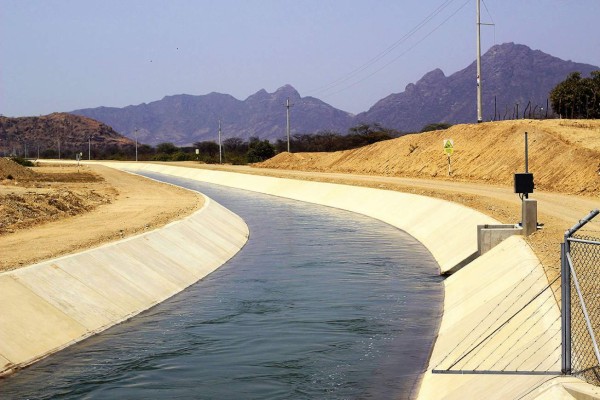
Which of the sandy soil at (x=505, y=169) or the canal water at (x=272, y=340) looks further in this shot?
the sandy soil at (x=505, y=169)

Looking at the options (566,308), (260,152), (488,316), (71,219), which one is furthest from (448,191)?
(260,152)

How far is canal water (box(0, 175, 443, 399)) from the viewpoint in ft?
48.2

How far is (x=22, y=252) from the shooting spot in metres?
26.0

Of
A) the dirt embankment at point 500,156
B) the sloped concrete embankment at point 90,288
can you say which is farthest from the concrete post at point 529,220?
the dirt embankment at point 500,156

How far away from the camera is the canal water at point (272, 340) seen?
1470 centimetres

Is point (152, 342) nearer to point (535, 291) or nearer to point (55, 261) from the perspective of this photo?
point (55, 261)

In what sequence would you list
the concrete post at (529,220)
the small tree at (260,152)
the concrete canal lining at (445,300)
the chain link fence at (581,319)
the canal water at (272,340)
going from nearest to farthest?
the chain link fence at (581,319) < the concrete canal lining at (445,300) < the canal water at (272,340) < the concrete post at (529,220) < the small tree at (260,152)

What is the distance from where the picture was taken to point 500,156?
59031mm

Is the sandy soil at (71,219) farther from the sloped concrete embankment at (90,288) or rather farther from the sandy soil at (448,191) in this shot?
the sloped concrete embankment at (90,288)

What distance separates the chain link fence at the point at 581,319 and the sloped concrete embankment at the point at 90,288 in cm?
973

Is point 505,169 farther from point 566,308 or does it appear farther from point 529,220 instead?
point 566,308

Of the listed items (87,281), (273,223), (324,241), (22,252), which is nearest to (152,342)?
(87,281)

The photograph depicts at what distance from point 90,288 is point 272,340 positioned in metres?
5.24

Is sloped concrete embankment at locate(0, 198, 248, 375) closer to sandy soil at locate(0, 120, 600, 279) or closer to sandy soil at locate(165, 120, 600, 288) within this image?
sandy soil at locate(0, 120, 600, 279)
